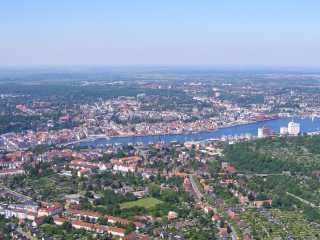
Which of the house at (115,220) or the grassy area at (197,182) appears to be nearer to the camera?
the house at (115,220)

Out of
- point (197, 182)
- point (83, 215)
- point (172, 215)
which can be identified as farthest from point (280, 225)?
point (197, 182)

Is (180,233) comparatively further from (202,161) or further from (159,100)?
(159,100)

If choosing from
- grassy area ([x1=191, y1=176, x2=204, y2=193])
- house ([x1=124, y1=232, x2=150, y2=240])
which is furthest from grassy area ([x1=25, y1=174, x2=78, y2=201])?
house ([x1=124, y1=232, x2=150, y2=240])

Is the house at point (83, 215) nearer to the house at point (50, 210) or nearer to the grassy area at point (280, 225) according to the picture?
the house at point (50, 210)

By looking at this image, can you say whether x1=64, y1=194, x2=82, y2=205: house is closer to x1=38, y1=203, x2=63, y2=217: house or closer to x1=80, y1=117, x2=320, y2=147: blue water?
x1=38, y1=203, x2=63, y2=217: house

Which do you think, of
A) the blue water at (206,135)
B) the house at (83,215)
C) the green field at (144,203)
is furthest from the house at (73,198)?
the blue water at (206,135)
